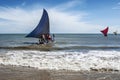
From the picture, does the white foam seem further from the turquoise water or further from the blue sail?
the blue sail

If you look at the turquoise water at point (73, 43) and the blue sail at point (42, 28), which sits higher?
the blue sail at point (42, 28)

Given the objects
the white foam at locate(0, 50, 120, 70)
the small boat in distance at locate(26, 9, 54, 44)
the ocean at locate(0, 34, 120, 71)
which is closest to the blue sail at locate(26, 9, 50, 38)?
the small boat in distance at locate(26, 9, 54, 44)

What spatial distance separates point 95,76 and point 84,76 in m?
0.47

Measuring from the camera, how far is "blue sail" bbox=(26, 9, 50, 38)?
38.6 m

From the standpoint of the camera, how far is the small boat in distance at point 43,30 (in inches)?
1480

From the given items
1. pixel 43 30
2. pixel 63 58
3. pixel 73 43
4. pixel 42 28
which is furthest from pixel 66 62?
pixel 73 43

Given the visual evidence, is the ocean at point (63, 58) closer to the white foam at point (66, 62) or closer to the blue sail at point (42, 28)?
the white foam at point (66, 62)

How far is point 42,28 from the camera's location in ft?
129

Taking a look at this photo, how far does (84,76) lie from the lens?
936 centimetres

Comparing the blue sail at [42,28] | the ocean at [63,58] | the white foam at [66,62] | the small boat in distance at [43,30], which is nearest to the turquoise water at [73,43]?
the small boat in distance at [43,30]

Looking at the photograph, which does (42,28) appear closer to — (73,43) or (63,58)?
(73,43)

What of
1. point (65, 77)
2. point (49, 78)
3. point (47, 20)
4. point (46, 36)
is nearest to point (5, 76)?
point (49, 78)

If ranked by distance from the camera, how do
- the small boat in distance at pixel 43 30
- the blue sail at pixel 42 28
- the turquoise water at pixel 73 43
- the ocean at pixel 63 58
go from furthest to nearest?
the blue sail at pixel 42 28 → the small boat in distance at pixel 43 30 → the turquoise water at pixel 73 43 → the ocean at pixel 63 58

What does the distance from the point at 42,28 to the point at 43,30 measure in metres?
0.47
